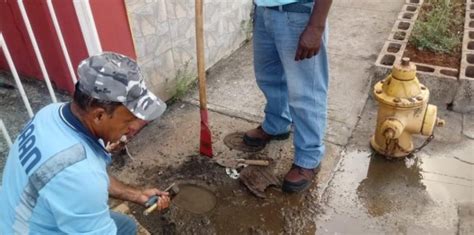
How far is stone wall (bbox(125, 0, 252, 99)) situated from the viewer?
11.5ft

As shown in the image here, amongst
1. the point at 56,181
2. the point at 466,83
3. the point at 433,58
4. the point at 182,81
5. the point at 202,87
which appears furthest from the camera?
the point at 433,58

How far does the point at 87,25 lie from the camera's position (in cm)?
301

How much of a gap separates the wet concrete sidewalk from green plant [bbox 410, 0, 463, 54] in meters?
A: 0.61

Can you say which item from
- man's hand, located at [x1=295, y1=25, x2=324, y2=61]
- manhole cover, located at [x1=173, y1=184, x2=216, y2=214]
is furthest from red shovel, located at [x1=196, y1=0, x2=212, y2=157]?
man's hand, located at [x1=295, y1=25, x2=324, y2=61]

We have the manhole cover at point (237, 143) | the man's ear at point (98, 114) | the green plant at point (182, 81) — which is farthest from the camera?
the green plant at point (182, 81)

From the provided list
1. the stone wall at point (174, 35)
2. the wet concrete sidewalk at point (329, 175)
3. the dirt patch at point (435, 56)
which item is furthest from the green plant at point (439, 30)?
the stone wall at point (174, 35)

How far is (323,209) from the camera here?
2.99 meters

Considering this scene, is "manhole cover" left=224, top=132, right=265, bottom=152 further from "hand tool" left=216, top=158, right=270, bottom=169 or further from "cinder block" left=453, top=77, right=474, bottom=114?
"cinder block" left=453, top=77, right=474, bottom=114

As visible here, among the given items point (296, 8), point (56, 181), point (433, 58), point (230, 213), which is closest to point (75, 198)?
point (56, 181)

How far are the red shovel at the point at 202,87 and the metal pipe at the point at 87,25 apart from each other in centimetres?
70

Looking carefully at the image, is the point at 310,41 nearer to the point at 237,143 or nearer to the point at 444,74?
the point at 237,143

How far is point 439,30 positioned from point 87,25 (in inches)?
132

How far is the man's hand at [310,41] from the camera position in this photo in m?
2.54

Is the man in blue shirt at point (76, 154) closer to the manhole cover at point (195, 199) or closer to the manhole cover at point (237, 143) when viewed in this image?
the manhole cover at point (195, 199)
